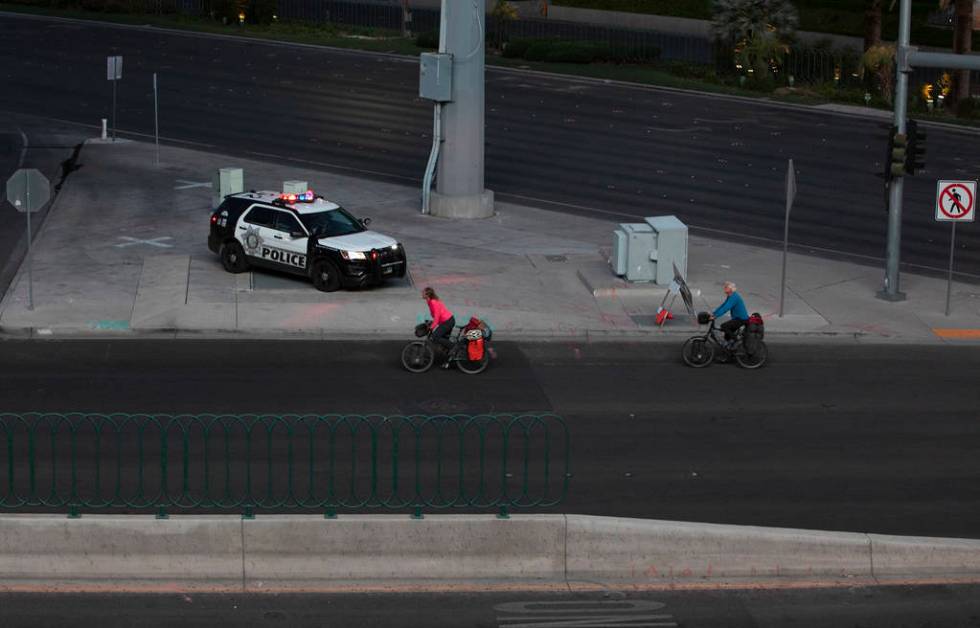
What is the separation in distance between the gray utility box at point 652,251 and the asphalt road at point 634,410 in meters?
3.62

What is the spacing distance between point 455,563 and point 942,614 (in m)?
4.62

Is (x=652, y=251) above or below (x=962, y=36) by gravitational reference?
below

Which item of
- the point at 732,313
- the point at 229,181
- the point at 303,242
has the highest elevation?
the point at 229,181

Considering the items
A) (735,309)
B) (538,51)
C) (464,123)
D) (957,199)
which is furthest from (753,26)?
(735,309)

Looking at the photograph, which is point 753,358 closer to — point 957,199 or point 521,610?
point 957,199

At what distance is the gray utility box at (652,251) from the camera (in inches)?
1123

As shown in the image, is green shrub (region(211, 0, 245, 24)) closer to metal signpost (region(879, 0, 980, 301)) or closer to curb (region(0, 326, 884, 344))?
metal signpost (region(879, 0, 980, 301))

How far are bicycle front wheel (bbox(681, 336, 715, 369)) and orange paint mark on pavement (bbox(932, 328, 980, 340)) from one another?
5.16 meters

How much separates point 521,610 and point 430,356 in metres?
9.44

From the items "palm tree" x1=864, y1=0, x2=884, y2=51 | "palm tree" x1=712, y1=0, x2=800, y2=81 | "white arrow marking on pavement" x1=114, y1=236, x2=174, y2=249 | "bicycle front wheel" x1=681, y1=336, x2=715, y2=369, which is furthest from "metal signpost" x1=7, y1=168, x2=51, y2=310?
"palm tree" x1=864, y1=0, x2=884, y2=51

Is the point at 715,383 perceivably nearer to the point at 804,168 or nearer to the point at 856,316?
the point at 856,316

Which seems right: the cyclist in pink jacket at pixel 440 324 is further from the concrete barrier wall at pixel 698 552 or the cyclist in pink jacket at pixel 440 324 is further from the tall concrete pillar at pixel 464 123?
the tall concrete pillar at pixel 464 123

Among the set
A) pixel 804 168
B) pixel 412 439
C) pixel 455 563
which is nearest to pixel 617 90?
A: pixel 804 168

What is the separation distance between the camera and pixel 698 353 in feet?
78.1
